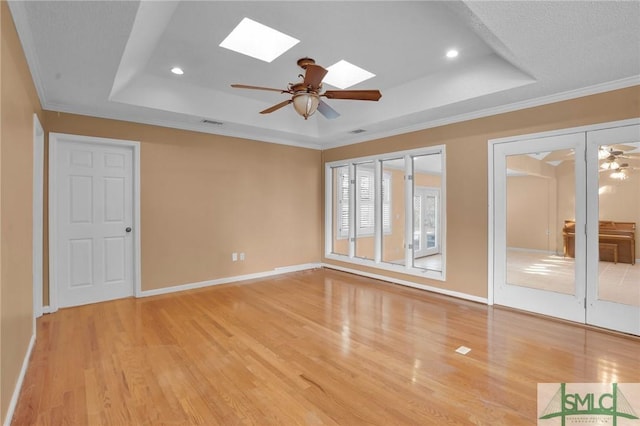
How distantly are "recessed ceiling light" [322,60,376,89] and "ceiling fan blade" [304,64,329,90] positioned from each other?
3.65 feet

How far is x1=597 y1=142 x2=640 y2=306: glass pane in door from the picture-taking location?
307 cm

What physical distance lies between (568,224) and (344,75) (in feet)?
10.6

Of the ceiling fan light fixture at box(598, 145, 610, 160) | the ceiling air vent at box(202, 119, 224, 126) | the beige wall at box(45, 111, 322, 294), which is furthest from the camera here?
the ceiling air vent at box(202, 119, 224, 126)

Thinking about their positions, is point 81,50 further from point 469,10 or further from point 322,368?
point 322,368

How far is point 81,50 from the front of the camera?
8.23ft

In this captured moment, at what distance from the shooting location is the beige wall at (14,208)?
1.80 meters

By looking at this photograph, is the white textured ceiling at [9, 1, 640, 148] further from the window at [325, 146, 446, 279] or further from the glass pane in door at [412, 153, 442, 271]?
the glass pane in door at [412, 153, 442, 271]

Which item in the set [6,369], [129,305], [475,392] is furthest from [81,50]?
[475,392]

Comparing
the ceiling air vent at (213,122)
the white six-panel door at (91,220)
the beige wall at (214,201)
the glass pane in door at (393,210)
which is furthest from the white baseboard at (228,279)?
the ceiling air vent at (213,122)

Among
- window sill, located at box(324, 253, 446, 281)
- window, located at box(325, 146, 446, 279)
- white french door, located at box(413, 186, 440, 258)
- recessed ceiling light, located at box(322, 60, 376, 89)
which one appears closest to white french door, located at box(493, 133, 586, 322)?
window sill, located at box(324, 253, 446, 281)

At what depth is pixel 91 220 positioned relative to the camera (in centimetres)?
406

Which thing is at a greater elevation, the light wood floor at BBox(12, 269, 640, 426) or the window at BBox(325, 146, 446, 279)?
the window at BBox(325, 146, 446, 279)

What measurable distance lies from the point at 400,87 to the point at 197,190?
3.45 meters

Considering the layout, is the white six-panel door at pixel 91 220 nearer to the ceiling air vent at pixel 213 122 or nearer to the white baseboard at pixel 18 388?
the ceiling air vent at pixel 213 122
